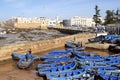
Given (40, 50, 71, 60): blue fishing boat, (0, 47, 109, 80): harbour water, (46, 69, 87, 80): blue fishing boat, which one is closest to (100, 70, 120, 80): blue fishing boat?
(46, 69, 87, 80): blue fishing boat

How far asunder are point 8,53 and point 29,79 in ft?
34.6

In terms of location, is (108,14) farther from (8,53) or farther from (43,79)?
(43,79)

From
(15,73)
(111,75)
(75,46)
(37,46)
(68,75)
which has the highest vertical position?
(37,46)

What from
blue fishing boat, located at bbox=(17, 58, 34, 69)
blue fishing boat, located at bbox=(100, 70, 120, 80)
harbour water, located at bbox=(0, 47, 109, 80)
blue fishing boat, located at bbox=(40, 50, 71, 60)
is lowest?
harbour water, located at bbox=(0, 47, 109, 80)

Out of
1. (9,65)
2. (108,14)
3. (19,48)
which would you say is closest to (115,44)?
(19,48)

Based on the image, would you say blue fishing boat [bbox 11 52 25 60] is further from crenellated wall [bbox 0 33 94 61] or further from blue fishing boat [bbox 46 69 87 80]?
blue fishing boat [bbox 46 69 87 80]

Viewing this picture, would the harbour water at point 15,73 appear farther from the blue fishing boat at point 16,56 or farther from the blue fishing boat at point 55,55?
the blue fishing boat at point 55,55

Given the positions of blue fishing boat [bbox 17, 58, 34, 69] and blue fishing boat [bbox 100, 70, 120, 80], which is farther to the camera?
blue fishing boat [bbox 17, 58, 34, 69]

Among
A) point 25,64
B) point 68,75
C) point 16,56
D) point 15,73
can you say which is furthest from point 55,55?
point 68,75

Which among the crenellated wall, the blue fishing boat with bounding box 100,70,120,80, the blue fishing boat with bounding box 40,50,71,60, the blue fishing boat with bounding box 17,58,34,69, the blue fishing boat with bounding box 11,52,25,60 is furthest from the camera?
the crenellated wall

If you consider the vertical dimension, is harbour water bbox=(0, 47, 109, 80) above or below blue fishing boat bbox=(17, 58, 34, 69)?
below

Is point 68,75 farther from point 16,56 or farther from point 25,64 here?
point 16,56

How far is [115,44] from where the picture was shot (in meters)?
40.8

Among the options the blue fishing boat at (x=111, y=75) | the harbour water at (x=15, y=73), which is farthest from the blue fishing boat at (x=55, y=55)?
the blue fishing boat at (x=111, y=75)
